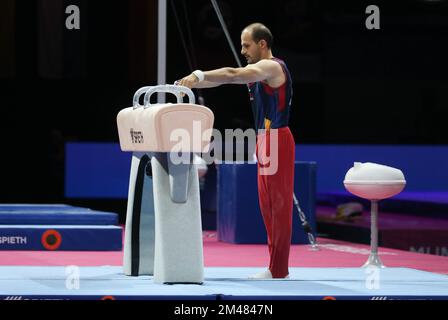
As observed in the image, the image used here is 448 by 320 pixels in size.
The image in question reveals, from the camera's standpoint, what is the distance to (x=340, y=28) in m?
13.1

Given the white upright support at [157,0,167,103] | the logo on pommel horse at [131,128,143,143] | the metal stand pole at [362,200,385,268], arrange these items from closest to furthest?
the logo on pommel horse at [131,128,143,143], the metal stand pole at [362,200,385,268], the white upright support at [157,0,167,103]

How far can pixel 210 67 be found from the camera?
12398 millimetres

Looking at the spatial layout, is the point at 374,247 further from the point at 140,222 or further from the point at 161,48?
the point at 161,48

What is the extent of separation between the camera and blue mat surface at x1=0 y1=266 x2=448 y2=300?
15.5 feet

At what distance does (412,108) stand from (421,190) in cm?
103

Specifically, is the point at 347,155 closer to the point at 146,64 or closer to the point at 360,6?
the point at 360,6

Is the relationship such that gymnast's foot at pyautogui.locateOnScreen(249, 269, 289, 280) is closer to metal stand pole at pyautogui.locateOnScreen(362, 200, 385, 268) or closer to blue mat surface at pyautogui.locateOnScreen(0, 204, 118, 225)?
metal stand pole at pyautogui.locateOnScreen(362, 200, 385, 268)

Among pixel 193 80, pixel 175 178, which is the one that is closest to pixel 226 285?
pixel 175 178

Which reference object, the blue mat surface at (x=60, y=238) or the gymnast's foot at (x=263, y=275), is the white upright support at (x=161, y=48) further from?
the gymnast's foot at (x=263, y=275)

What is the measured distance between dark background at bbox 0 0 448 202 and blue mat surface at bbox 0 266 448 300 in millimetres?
6163

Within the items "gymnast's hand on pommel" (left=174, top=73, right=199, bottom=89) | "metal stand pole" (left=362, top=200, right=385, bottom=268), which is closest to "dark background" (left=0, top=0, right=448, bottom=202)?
"metal stand pole" (left=362, top=200, right=385, bottom=268)

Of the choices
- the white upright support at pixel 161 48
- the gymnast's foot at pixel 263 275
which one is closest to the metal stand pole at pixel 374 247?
the gymnast's foot at pixel 263 275

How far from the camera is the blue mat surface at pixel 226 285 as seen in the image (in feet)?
15.5

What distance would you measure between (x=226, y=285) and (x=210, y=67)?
24.1ft
